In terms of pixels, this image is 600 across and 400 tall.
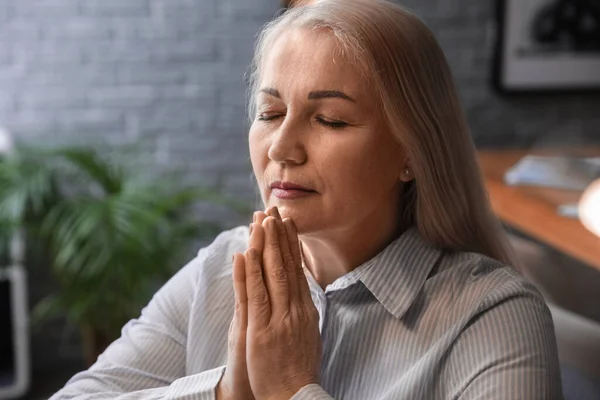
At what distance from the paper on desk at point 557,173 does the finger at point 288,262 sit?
1773 millimetres

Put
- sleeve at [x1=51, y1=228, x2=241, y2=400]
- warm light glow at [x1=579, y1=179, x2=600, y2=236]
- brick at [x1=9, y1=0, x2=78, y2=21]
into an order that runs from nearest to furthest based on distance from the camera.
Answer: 1. sleeve at [x1=51, y1=228, x2=241, y2=400]
2. warm light glow at [x1=579, y1=179, x2=600, y2=236]
3. brick at [x1=9, y1=0, x2=78, y2=21]

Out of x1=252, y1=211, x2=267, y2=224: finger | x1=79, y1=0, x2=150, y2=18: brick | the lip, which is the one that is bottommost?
x1=252, y1=211, x2=267, y2=224: finger

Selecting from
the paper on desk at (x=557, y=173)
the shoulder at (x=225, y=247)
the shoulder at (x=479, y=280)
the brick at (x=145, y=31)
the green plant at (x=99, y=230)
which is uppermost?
the brick at (x=145, y=31)

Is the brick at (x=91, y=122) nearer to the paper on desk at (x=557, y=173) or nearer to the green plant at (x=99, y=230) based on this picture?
the green plant at (x=99, y=230)

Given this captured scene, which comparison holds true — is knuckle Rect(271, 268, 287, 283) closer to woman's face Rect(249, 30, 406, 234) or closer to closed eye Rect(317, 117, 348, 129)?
woman's face Rect(249, 30, 406, 234)

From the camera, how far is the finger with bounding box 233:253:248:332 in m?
1.08

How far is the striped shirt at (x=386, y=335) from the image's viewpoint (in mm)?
1051

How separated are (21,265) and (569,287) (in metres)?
1.93

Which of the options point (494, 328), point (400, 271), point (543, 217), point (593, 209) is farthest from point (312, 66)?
point (543, 217)

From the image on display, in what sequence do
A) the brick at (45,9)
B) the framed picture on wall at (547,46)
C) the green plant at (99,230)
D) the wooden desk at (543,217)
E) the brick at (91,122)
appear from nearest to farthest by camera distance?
the wooden desk at (543,217)
the green plant at (99,230)
the brick at (45,9)
the brick at (91,122)
the framed picture on wall at (547,46)

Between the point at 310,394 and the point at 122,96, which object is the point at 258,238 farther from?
the point at 122,96

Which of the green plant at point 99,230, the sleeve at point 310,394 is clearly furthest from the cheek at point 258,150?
the green plant at point 99,230

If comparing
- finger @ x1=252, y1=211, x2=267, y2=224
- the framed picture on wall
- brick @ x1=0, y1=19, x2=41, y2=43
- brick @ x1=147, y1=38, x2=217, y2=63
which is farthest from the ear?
the framed picture on wall

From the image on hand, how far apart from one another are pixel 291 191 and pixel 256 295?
16cm
